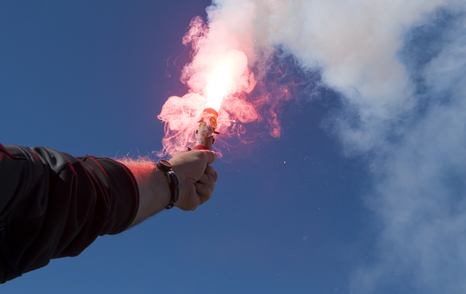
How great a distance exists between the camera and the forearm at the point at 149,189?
13.4 feet

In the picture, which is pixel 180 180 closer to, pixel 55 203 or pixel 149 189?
pixel 149 189

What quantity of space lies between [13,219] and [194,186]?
10.3 ft

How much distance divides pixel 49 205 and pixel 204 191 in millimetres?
3189

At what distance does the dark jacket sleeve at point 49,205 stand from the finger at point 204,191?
91.7 inches

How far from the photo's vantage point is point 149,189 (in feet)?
14.0

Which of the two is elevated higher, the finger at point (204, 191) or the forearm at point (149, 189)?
the finger at point (204, 191)

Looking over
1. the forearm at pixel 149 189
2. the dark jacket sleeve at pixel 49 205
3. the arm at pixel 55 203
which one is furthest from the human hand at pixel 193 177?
the dark jacket sleeve at pixel 49 205

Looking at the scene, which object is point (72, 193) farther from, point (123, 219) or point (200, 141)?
point (200, 141)

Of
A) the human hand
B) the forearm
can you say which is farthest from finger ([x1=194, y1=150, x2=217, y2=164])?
the forearm

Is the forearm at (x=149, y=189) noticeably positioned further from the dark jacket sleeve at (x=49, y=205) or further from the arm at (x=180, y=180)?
the dark jacket sleeve at (x=49, y=205)

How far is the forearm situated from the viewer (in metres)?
4.08

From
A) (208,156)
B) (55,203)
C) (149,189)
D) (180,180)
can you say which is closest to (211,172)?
(208,156)

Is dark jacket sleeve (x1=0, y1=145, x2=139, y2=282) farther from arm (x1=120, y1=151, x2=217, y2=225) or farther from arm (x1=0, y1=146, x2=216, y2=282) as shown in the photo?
arm (x1=120, y1=151, x2=217, y2=225)

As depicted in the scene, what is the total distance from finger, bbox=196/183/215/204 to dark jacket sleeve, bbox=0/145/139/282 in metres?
2.33
